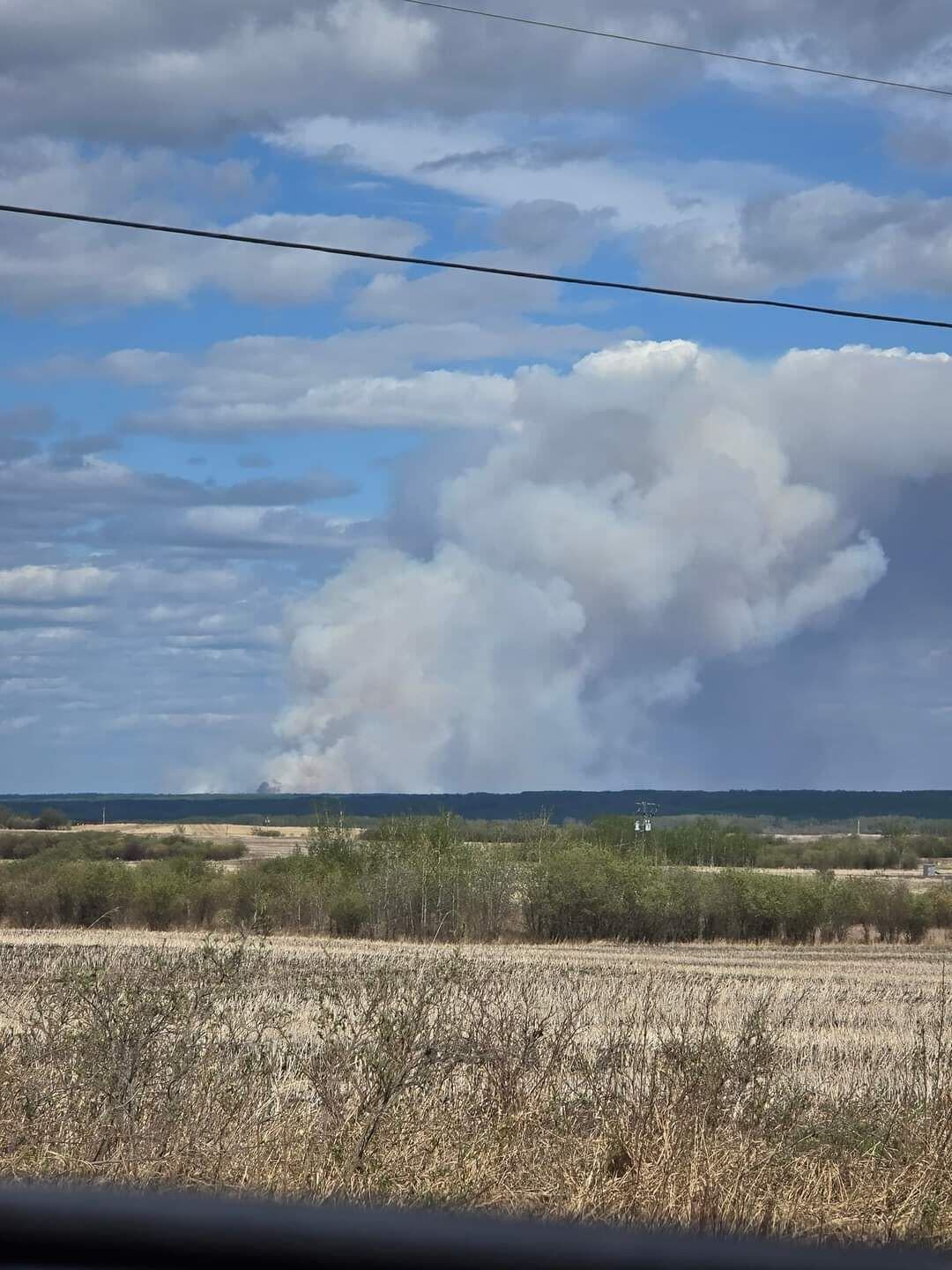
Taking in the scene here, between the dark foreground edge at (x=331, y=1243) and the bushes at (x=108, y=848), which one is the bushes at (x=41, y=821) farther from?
the dark foreground edge at (x=331, y=1243)

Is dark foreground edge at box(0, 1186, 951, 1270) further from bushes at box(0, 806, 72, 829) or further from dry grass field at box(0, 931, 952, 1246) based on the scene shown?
bushes at box(0, 806, 72, 829)

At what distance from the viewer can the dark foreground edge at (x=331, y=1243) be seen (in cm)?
218

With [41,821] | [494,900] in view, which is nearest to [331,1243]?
[494,900]

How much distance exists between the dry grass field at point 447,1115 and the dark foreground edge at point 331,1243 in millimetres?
5198

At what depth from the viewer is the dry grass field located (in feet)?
26.2

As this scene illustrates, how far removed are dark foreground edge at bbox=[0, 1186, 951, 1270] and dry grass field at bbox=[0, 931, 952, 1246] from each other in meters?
5.20

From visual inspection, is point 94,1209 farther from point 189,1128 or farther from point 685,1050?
point 685,1050

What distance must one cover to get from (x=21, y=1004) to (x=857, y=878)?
179ft

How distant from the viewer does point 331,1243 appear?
2234 millimetres

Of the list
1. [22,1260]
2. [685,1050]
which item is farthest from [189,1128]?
[22,1260]

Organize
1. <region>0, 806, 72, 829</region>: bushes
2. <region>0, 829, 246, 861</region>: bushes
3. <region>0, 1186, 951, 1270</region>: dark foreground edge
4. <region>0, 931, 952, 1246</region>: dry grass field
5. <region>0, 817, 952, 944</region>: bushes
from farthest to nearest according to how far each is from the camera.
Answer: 1. <region>0, 806, 72, 829</region>: bushes
2. <region>0, 829, 246, 861</region>: bushes
3. <region>0, 817, 952, 944</region>: bushes
4. <region>0, 931, 952, 1246</region>: dry grass field
5. <region>0, 1186, 951, 1270</region>: dark foreground edge

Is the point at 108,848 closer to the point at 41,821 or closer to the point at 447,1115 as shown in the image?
the point at 41,821

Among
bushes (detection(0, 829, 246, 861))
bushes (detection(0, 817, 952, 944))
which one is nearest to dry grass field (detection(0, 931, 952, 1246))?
bushes (detection(0, 817, 952, 944))

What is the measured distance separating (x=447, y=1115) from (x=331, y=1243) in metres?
7.59
